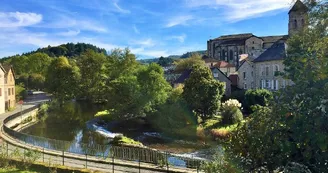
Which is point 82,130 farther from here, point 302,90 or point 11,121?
point 302,90

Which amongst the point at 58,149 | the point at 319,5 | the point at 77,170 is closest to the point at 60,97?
the point at 58,149

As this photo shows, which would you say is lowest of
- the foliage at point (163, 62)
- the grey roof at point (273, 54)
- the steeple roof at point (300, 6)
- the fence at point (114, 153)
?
the fence at point (114, 153)

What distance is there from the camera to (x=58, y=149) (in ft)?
71.9

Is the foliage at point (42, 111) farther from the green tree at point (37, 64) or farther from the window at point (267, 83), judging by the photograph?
the green tree at point (37, 64)

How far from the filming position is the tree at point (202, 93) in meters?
34.9

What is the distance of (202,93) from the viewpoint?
1374 inches

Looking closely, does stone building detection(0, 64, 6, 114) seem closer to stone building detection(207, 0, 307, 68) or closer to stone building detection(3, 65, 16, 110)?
stone building detection(3, 65, 16, 110)

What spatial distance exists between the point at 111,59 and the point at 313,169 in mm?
61779

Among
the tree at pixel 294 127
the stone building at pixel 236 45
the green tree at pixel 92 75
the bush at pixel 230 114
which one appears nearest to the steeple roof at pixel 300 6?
the tree at pixel 294 127

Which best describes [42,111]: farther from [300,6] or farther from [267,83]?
[300,6]

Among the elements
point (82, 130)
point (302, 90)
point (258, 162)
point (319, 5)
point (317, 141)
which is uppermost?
point (319, 5)

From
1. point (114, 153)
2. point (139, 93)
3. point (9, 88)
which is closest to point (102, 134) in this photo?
point (139, 93)

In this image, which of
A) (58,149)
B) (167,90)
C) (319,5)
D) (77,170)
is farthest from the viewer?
(167,90)

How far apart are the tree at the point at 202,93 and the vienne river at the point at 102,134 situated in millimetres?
5398
